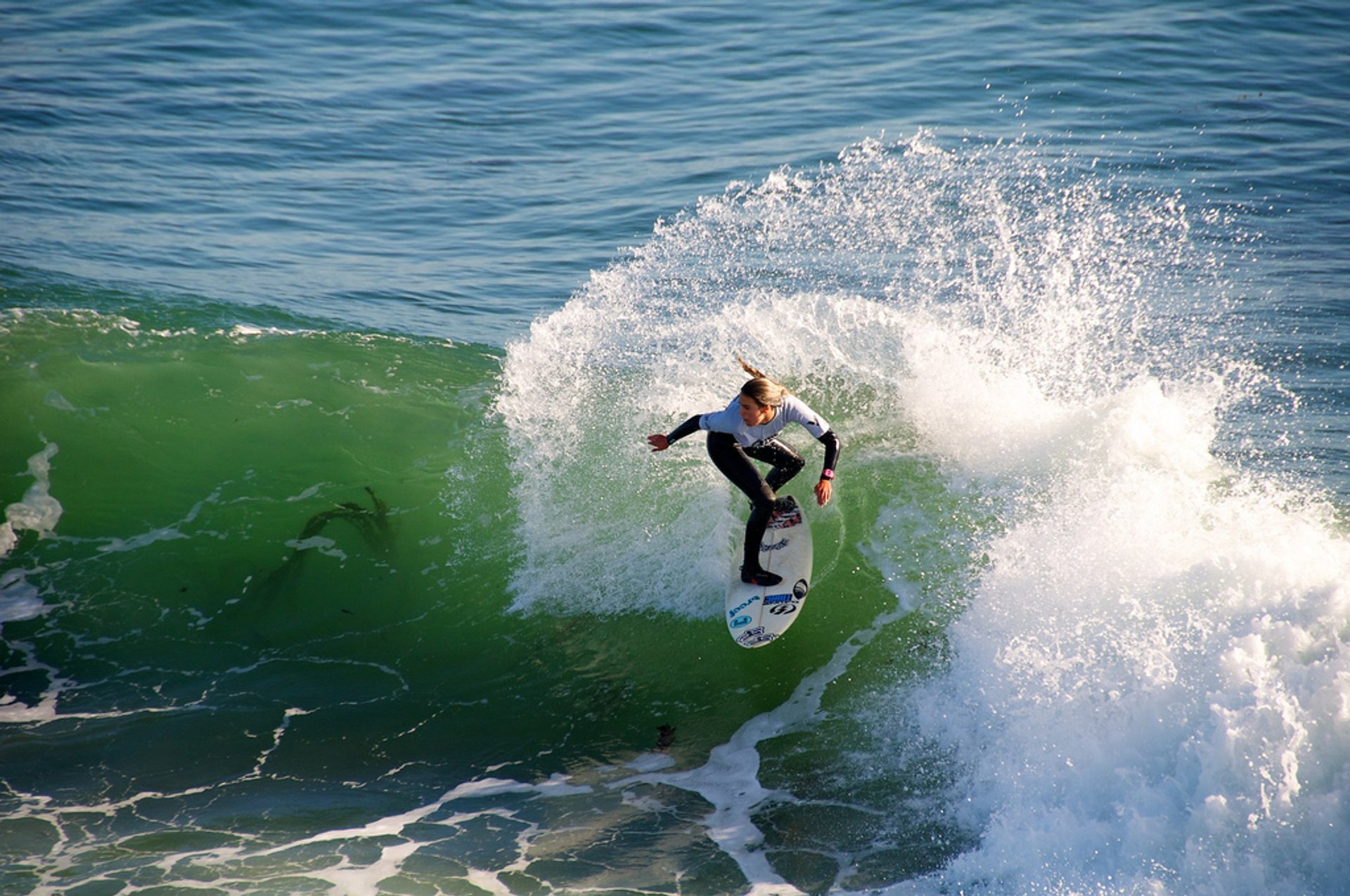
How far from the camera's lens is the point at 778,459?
7180 millimetres

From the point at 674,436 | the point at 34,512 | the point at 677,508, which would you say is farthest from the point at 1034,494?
the point at 34,512

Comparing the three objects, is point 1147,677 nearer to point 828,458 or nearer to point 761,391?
point 828,458

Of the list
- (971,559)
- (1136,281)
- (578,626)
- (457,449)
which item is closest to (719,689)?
(578,626)

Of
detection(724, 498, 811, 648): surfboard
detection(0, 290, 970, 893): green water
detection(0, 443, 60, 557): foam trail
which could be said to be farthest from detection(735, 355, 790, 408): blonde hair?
detection(0, 443, 60, 557): foam trail

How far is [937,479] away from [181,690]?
615 cm

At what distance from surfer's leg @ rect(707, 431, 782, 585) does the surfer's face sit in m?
0.40

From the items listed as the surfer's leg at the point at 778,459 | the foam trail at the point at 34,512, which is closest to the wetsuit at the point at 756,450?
the surfer's leg at the point at 778,459

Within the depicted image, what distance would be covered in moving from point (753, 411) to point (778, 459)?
0.81 metres

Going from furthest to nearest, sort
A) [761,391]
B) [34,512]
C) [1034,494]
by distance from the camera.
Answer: [34,512] < [1034,494] < [761,391]

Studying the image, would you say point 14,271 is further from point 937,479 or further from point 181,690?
point 937,479

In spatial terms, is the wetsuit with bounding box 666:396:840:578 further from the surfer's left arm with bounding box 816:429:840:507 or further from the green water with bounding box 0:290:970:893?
the green water with bounding box 0:290:970:893

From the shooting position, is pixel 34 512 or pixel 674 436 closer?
pixel 674 436

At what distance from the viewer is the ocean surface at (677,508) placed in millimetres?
5867

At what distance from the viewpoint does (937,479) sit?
8.57 metres
